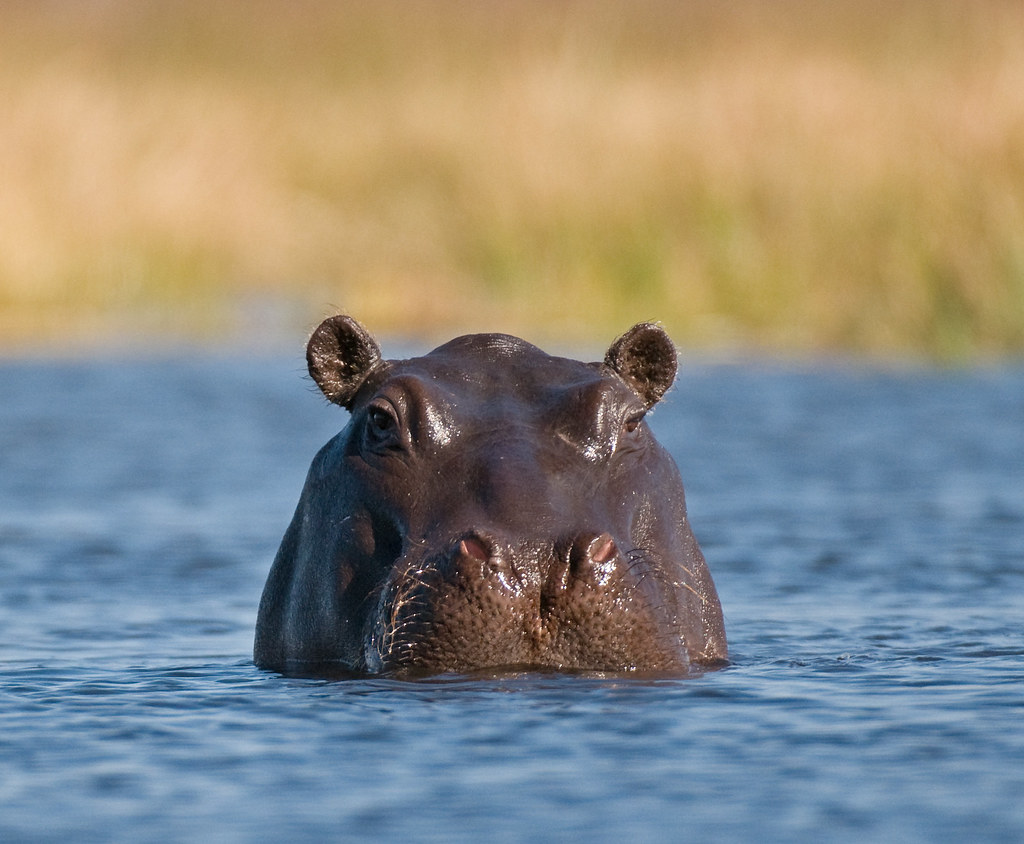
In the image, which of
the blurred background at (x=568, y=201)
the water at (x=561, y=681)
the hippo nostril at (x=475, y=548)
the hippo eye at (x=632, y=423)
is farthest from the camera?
the blurred background at (x=568, y=201)

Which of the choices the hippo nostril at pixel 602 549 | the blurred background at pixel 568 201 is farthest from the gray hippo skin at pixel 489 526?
the blurred background at pixel 568 201

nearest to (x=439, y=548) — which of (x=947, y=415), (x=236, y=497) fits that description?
(x=236, y=497)

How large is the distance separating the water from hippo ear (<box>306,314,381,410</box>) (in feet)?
3.39

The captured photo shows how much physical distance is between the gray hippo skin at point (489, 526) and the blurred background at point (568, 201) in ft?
32.8

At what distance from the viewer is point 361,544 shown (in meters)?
7.07

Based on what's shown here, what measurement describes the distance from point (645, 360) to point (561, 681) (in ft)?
4.89

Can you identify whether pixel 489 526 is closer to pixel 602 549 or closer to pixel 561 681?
pixel 602 549

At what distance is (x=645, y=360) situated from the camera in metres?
7.61

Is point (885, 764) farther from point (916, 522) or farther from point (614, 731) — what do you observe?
point (916, 522)

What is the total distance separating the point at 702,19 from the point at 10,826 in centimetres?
4181

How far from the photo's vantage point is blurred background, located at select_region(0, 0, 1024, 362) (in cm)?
1873

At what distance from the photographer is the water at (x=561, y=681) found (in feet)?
17.6

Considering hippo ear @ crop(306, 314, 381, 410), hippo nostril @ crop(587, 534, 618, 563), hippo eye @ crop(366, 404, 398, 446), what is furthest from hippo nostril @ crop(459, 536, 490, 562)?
hippo ear @ crop(306, 314, 381, 410)

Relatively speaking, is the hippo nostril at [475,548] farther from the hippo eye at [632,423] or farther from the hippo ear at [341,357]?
the hippo ear at [341,357]
